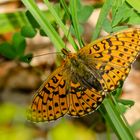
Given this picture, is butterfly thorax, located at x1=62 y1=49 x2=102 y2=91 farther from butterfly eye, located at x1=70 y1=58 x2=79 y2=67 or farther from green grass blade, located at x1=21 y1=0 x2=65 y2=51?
green grass blade, located at x1=21 y1=0 x2=65 y2=51

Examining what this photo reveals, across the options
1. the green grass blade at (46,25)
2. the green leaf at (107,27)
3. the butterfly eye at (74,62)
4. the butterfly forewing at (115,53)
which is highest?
the green leaf at (107,27)

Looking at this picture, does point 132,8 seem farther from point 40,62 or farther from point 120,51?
point 40,62

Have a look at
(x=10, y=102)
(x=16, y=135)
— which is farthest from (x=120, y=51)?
(x=10, y=102)

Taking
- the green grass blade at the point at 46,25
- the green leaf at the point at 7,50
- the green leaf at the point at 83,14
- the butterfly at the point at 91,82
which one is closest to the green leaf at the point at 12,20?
the green leaf at the point at 7,50

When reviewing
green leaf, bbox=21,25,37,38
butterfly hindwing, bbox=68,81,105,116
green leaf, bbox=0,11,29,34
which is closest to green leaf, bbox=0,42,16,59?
green leaf, bbox=21,25,37,38

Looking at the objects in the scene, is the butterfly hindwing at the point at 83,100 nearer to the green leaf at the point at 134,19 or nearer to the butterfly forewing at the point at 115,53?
the butterfly forewing at the point at 115,53

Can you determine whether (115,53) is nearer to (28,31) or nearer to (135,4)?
(135,4)
